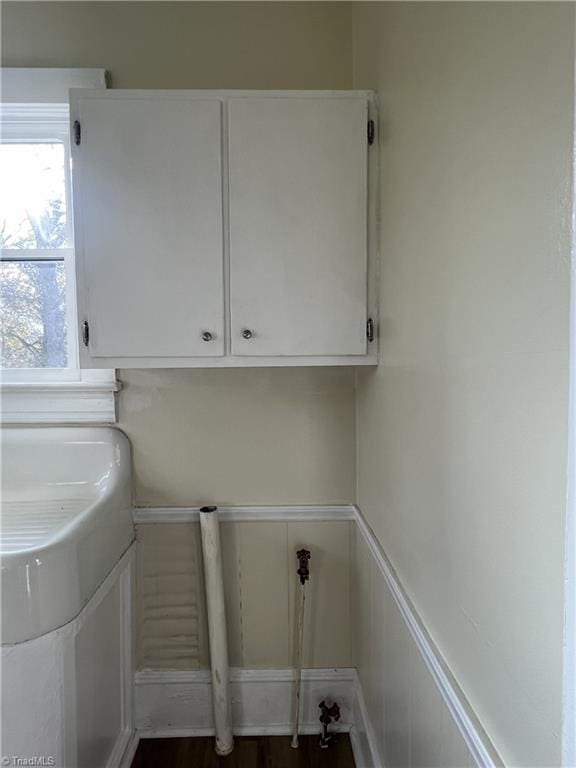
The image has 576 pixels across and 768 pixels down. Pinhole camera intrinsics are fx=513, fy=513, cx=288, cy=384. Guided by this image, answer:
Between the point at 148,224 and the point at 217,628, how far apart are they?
1.23 meters

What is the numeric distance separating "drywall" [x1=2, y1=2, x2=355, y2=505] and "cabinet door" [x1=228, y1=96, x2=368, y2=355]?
354 mm

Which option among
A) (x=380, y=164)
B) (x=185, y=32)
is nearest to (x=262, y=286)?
(x=380, y=164)

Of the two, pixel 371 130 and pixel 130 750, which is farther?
pixel 130 750

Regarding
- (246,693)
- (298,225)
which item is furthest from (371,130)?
(246,693)

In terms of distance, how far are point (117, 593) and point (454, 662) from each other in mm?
1061

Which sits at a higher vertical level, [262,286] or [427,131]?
[427,131]

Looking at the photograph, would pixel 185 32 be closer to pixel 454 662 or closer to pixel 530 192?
pixel 530 192

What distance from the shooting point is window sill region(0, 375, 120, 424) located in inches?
63.9

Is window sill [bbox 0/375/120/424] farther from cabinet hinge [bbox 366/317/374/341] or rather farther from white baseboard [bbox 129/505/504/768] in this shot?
cabinet hinge [bbox 366/317/374/341]

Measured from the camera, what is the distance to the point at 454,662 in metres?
0.82

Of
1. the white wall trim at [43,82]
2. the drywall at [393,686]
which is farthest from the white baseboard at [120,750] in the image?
the white wall trim at [43,82]

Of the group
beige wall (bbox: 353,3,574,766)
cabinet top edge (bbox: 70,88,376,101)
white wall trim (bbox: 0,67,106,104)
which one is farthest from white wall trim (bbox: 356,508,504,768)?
white wall trim (bbox: 0,67,106,104)

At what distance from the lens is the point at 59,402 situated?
64.3 inches

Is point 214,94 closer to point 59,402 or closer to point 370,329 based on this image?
point 370,329
